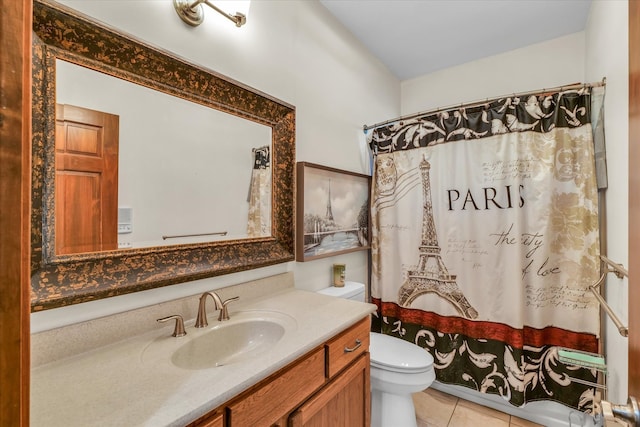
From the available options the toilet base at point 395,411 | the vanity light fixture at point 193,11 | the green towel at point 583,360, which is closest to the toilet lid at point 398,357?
the toilet base at point 395,411

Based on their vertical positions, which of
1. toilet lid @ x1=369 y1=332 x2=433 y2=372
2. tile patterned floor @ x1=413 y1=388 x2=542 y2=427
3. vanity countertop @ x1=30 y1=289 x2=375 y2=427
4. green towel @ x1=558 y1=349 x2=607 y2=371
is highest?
vanity countertop @ x1=30 y1=289 x2=375 y2=427

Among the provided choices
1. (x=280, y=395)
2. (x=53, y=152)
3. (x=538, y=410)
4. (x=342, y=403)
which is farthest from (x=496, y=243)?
(x=53, y=152)

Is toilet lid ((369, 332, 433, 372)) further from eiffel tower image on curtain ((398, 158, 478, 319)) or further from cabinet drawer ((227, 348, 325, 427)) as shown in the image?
cabinet drawer ((227, 348, 325, 427))

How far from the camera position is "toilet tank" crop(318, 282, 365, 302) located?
1.79 m

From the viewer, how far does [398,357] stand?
5.18ft

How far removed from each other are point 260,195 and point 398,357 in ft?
3.88

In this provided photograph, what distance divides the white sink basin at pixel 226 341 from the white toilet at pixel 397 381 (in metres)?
0.71

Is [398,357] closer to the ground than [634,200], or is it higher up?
closer to the ground

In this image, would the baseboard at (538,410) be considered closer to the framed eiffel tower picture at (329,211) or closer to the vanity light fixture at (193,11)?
the framed eiffel tower picture at (329,211)

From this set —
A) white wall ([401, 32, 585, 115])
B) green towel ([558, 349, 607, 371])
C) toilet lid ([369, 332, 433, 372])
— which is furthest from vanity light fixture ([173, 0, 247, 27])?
green towel ([558, 349, 607, 371])

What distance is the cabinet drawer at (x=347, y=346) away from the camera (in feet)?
3.51

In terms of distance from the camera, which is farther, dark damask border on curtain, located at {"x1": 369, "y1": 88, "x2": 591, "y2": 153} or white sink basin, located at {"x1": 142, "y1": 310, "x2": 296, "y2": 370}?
dark damask border on curtain, located at {"x1": 369, "y1": 88, "x2": 591, "y2": 153}

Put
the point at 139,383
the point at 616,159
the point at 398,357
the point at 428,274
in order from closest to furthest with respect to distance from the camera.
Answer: the point at 139,383 < the point at 616,159 < the point at 398,357 < the point at 428,274

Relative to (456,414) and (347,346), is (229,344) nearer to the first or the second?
(347,346)
